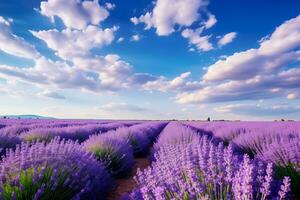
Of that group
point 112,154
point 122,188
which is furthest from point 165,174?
point 112,154

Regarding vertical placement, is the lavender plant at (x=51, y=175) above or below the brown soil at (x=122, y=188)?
above

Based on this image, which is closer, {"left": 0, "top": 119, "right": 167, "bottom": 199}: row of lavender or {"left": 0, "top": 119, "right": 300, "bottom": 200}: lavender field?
{"left": 0, "top": 119, "right": 300, "bottom": 200}: lavender field

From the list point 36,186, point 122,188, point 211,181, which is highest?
point 211,181

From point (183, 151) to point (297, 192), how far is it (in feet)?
4.92

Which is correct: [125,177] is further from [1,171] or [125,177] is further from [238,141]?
[1,171]

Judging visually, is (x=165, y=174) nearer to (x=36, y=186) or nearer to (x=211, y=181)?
(x=211, y=181)

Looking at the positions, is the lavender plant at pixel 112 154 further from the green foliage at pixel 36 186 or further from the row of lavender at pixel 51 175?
the green foliage at pixel 36 186

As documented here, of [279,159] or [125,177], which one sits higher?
[279,159]

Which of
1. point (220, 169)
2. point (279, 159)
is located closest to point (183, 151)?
point (220, 169)

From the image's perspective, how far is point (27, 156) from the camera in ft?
9.86

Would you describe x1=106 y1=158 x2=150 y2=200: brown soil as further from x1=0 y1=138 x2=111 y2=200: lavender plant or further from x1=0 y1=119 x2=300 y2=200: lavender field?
x1=0 y1=138 x2=111 y2=200: lavender plant

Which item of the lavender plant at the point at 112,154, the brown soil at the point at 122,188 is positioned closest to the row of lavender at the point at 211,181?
the brown soil at the point at 122,188

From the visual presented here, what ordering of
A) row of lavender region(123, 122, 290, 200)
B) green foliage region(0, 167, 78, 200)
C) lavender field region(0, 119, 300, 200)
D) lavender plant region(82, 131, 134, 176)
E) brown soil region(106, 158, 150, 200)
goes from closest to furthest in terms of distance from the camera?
row of lavender region(123, 122, 290, 200)
lavender field region(0, 119, 300, 200)
green foliage region(0, 167, 78, 200)
brown soil region(106, 158, 150, 200)
lavender plant region(82, 131, 134, 176)

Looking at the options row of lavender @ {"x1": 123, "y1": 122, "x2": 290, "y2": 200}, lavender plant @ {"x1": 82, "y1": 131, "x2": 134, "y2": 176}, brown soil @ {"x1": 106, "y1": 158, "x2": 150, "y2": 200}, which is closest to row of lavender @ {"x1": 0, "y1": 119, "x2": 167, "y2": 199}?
brown soil @ {"x1": 106, "y1": 158, "x2": 150, "y2": 200}
